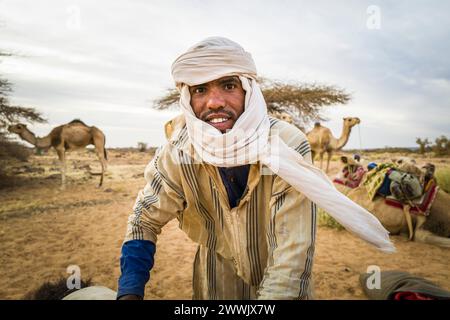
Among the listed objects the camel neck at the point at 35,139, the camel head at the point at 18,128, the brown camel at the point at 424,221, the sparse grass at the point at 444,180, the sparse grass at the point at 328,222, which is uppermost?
the camel head at the point at 18,128

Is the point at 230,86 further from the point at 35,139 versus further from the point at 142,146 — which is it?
the point at 142,146

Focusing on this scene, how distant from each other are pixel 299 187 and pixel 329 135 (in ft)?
41.3

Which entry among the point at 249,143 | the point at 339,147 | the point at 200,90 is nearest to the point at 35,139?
the point at 200,90

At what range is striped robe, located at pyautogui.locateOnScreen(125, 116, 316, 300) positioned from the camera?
4.42 ft

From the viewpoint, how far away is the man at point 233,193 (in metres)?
1.37

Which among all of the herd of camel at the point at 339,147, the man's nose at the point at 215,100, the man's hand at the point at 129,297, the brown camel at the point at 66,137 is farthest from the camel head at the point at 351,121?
the man's hand at the point at 129,297

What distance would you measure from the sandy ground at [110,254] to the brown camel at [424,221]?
0.16 meters

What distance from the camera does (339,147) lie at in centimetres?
1282

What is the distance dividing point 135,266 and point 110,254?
3.76 meters

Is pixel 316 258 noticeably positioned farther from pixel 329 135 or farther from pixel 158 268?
A: pixel 329 135

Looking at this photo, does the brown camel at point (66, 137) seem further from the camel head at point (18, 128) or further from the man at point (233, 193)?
the man at point (233, 193)

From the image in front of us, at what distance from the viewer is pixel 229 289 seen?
74.3 inches
